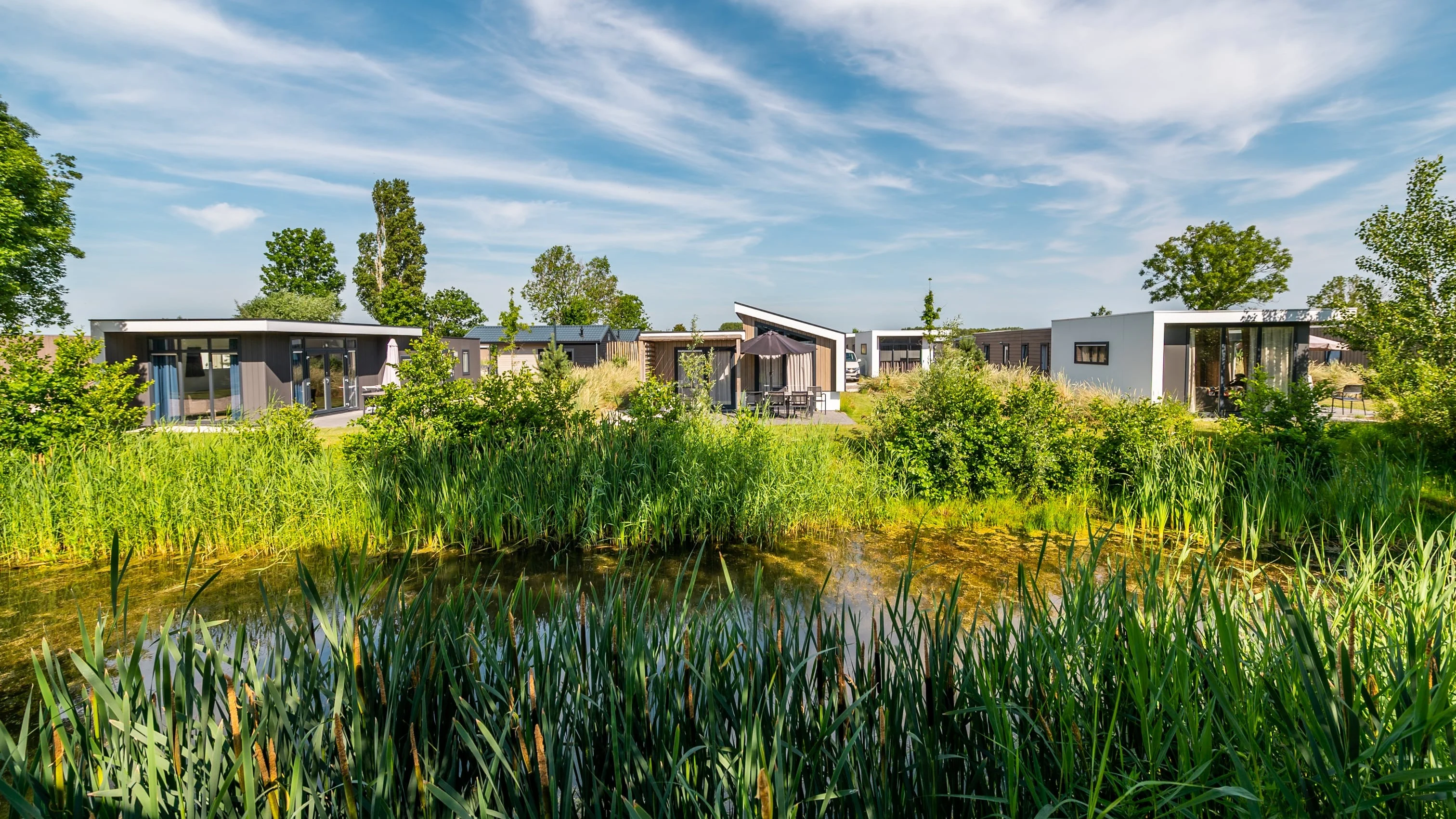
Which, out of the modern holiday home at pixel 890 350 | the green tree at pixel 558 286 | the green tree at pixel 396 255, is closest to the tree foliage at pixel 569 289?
the green tree at pixel 558 286

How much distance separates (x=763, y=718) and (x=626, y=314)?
54.0 m

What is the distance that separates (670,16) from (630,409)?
24.9 ft

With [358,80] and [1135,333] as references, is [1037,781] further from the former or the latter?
[1135,333]

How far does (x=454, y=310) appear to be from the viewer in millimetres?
44281

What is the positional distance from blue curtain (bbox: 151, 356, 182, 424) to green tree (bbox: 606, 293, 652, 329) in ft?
115

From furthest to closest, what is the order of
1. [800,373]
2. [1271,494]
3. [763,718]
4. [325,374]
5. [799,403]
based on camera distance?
[800,373], [325,374], [799,403], [1271,494], [763,718]

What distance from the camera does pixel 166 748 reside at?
1695 millimetres

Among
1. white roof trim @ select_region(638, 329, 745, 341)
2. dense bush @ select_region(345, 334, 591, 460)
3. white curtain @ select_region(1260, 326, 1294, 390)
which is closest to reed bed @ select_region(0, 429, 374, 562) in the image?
dense bush @ select_region(345, 334, 591, 460)

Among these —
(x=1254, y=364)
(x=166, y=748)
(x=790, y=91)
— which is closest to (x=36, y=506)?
(x=166, y=748)

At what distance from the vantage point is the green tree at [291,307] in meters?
35.4

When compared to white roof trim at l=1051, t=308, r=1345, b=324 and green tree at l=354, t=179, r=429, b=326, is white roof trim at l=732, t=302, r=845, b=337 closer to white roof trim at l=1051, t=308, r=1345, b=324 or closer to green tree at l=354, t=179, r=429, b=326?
white roof trim at l=1051, t=308, r=1345, b=324

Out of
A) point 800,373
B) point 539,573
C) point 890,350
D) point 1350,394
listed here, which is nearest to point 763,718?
point 539,573

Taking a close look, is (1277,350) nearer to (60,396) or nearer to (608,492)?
(608,492)

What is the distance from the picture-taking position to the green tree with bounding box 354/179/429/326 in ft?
128
